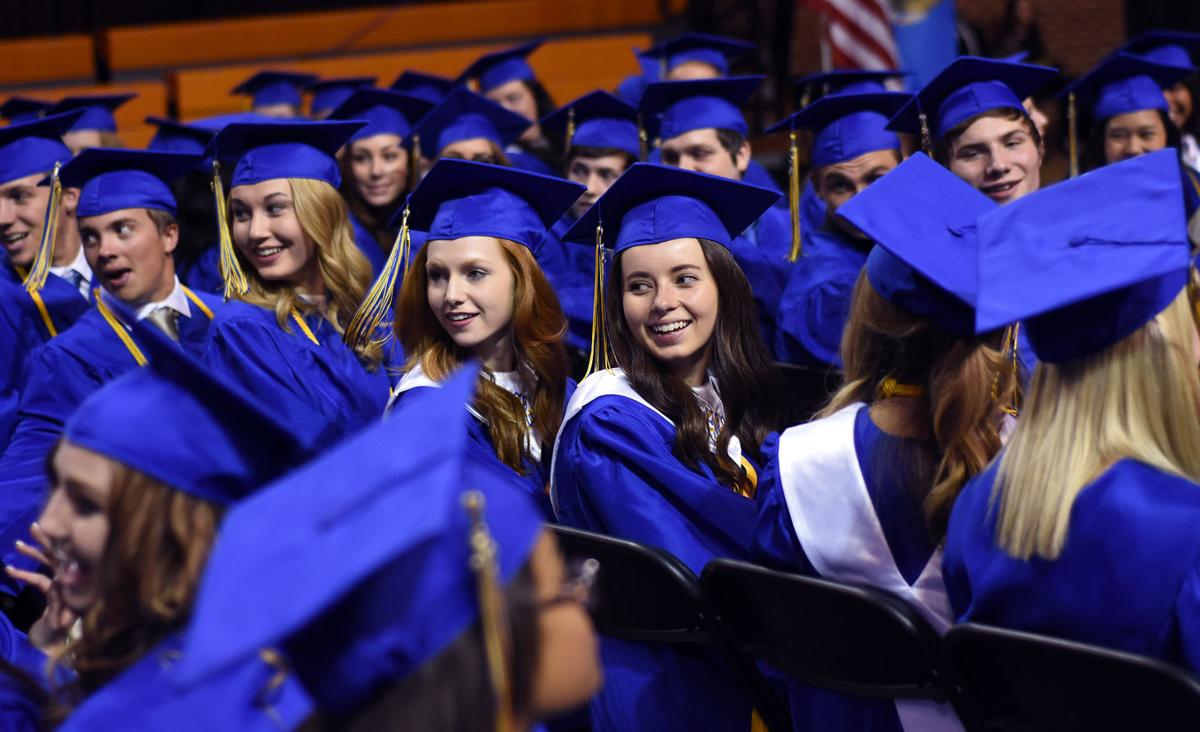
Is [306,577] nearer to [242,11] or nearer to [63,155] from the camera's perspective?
[63,155]

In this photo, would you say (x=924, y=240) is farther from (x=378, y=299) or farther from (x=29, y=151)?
(x=29, y=151)

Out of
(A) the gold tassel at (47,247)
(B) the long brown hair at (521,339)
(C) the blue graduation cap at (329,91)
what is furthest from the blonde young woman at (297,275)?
(C) the blue graduation cap at (329,91)

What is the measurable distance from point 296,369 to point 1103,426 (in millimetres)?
2425

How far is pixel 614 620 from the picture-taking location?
2498mm

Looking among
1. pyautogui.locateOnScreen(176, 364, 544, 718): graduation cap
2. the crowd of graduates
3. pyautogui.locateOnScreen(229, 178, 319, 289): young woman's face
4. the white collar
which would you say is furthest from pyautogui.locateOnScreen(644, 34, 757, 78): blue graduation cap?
pyautogui.locateOnScreen(176, 364, 544, 718): graduation cap

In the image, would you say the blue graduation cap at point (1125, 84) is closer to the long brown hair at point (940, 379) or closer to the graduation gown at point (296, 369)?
the graduation gown at point (296, 369)

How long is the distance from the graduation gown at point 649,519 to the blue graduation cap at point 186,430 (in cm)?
124

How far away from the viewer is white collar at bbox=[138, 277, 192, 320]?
13.3ft

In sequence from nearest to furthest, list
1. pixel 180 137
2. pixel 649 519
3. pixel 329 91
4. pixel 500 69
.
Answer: pixel 649 519, pixel 180 137, pixel 500 69, pixel 329 91

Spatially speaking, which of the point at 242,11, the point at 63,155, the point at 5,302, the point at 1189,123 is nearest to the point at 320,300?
the point at 5,302

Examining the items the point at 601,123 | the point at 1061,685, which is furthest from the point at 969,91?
the point at 1061,685

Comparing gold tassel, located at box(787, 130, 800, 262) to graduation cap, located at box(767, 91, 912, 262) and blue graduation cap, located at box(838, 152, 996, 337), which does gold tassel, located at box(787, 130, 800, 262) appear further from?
blue graduation cap, located at box(838, 152, 996, 337)

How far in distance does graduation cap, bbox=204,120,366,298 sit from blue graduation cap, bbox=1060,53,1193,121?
2952mm

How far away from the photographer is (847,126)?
182 inches
